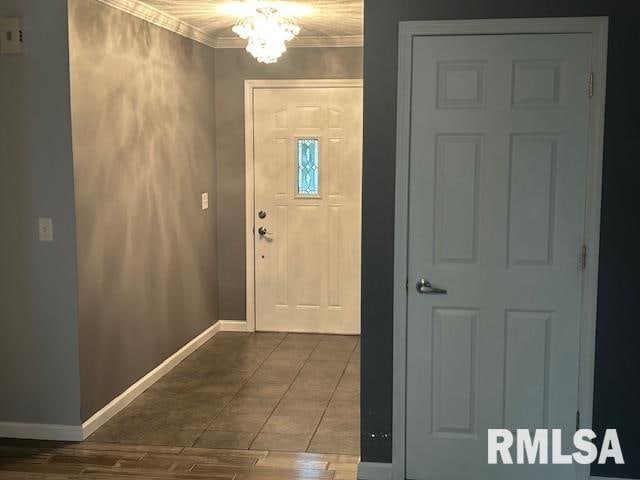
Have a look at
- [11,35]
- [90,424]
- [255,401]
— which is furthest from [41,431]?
[11,35]

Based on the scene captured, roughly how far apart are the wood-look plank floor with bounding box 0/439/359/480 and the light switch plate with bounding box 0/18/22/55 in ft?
6.64

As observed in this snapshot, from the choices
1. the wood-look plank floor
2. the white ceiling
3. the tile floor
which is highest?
the white ceiling

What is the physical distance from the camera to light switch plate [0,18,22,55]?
387cm

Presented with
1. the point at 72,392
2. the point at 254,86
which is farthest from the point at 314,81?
the point at 72,392

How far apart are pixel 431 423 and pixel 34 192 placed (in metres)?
2.29

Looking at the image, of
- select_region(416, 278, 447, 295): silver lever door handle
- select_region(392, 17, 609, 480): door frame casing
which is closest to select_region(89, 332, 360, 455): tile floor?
select_region(392, 17, 609, 480): door frame casing

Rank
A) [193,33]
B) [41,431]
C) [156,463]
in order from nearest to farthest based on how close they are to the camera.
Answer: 1. [156,463]
2. [41,431]
3. [193,33]

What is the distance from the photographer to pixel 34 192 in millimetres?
3965

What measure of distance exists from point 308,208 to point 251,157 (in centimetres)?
62

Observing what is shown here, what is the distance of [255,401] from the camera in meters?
4.66

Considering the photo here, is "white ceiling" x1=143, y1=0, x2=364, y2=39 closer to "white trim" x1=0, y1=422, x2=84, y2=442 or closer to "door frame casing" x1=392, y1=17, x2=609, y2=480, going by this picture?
"door frame casing" x1=392, y1=17, x2=609, y2=480

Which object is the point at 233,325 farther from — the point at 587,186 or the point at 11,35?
the point at 587,186

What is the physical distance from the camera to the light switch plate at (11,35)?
3.87 metres

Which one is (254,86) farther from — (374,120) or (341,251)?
(374,120)
